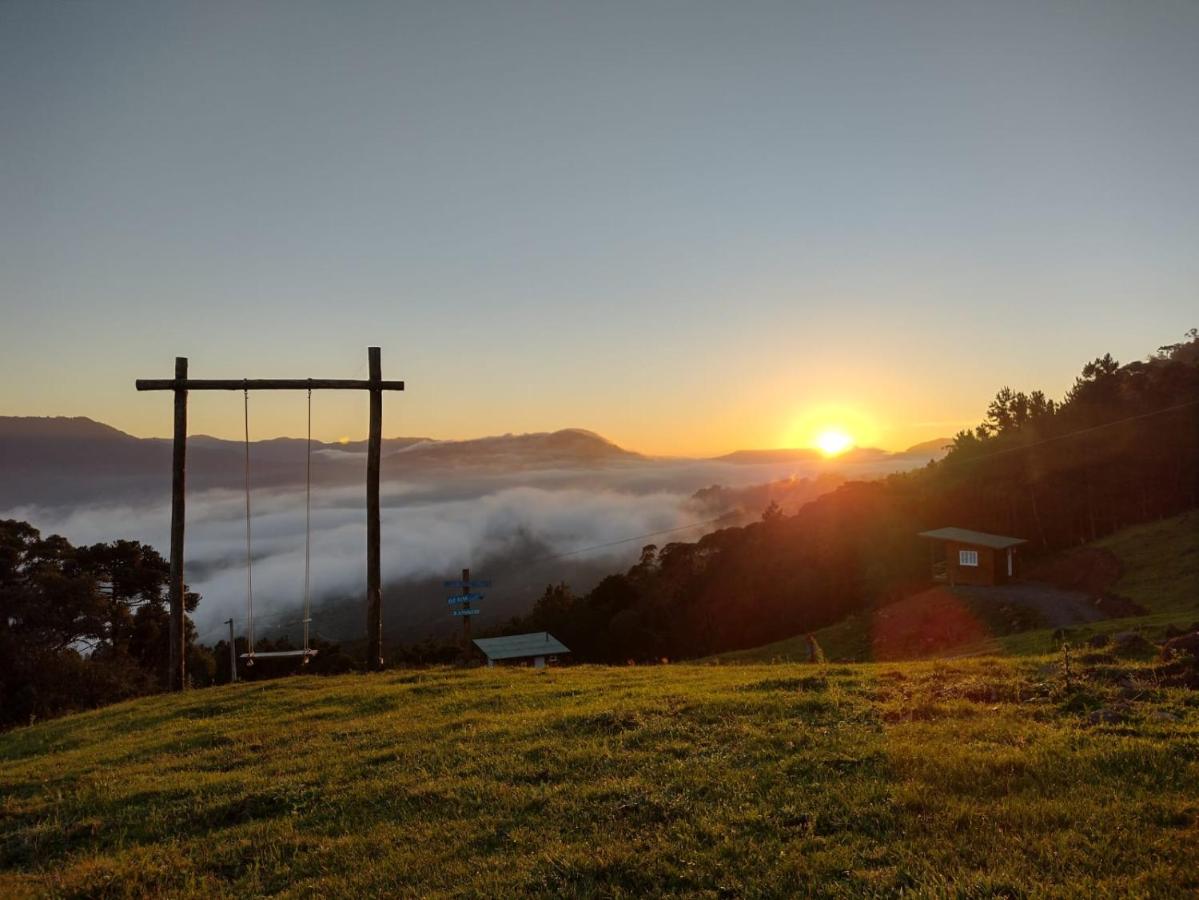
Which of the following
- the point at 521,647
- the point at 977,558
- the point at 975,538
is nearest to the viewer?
the point at 977,558

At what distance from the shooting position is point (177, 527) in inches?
864

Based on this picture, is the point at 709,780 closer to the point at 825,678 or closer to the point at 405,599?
the point at 825,678

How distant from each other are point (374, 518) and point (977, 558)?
43232 mm

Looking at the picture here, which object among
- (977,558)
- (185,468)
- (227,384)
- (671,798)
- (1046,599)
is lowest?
(1046,599)

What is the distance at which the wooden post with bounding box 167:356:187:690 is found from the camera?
70.4 feet

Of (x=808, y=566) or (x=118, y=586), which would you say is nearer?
(x=118, y=586)

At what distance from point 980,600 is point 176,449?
4293cm

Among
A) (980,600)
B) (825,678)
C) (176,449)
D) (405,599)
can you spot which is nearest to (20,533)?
(176,449)

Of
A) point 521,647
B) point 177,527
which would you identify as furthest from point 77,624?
point 521,647

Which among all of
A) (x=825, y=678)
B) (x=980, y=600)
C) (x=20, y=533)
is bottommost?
(x=980, y=600)

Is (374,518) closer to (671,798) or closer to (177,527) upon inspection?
(177,527)

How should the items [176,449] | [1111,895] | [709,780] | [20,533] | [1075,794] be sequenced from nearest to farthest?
[1111,895]
[1075,794]
[709,780]
[176,449]
[20,533]

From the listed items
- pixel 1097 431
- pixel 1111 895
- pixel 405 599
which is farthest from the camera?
pixel 405 599

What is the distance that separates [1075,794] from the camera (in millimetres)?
7941
